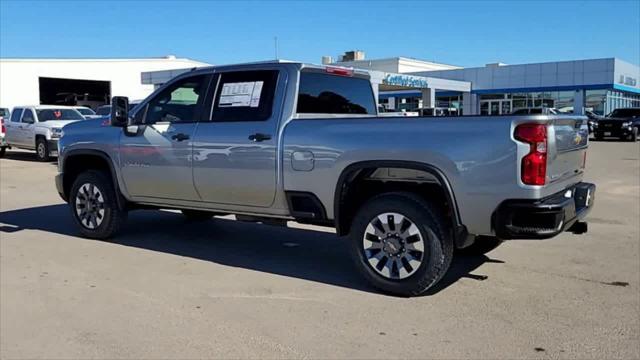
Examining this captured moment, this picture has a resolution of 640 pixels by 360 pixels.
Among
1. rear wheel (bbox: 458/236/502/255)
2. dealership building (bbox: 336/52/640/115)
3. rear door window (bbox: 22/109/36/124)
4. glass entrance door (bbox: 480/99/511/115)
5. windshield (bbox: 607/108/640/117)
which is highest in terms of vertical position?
dealership building (bbox: 336/52/640/115)

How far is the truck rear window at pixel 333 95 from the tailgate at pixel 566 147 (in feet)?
7.80

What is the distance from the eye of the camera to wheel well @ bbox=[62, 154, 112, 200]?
7.49 metres

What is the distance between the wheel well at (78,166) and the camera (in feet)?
24.6

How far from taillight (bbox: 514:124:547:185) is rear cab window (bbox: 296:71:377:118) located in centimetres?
228

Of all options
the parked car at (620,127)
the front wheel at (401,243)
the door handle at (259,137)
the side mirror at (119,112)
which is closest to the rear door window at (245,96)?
the door handle at (259,137)

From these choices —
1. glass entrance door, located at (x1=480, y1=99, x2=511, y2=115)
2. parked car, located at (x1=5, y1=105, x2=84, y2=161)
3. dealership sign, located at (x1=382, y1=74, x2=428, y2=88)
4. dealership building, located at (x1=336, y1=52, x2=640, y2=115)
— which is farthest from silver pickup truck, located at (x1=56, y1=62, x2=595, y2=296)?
glass entrance door, located at (x1=480, y1=99, x2=511, y2=115)

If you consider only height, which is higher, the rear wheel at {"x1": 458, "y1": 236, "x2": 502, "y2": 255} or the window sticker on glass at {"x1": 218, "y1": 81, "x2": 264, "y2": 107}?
the window sticker on glass at {"x1": 218, "y1": 81, "x2": 264, "y2": 107}

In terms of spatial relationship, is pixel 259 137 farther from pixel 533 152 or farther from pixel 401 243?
pixel 533 152

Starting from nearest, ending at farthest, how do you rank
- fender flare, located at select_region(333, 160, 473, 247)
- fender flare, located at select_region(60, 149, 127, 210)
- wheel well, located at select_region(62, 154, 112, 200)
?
fender flare, located at select_region(333, 160, 473, 247)
fender flare, located at select_region(60, 149, 127, 210)
wheel well, located at select_region(62, 154, 112, 200)

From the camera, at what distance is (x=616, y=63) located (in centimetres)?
4447

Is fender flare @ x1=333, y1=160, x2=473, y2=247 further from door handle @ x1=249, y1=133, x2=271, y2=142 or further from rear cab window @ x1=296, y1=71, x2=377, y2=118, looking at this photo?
rear cab window @ x1=296, y1=71, x2=377, y2=118

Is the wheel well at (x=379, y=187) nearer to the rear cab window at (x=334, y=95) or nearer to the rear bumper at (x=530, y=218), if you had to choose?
the rear bumper at (x=530, y=218)

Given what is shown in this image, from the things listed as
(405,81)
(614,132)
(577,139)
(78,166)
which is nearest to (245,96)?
(78,166)

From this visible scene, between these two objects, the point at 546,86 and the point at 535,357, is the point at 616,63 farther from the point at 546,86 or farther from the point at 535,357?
the point at 535,357
